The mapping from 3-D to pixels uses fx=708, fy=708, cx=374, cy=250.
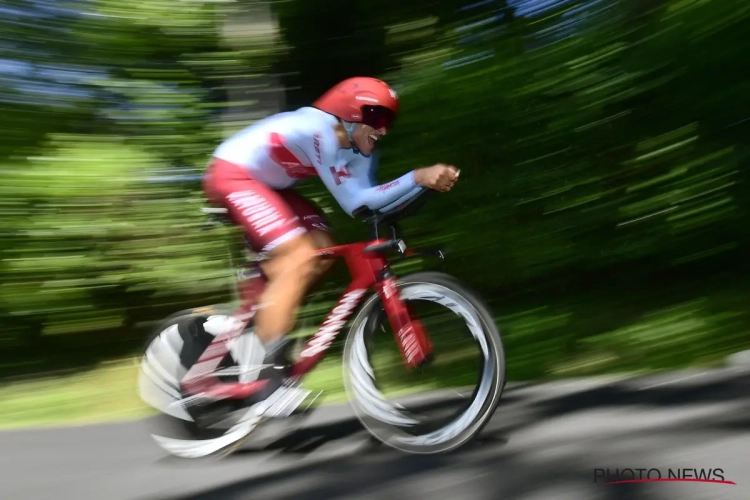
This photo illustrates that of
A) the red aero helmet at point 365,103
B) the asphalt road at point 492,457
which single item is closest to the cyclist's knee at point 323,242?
the red aero helmet at point 365,103

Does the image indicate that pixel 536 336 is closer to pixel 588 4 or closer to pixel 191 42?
pixel 588 4

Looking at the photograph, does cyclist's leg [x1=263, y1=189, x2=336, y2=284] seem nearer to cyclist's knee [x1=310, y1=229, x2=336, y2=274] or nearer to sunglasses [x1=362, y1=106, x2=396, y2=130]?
cyclist's knee [x1=310, y1=229, x2=336, y2=274]

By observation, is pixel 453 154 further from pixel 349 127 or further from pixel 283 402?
pixel 283 402

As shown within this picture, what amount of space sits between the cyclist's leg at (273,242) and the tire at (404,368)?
0.30 metres

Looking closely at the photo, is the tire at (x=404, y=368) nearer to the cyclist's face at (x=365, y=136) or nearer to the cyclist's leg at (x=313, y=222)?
the cyclist's leg at (x=313, y=222)

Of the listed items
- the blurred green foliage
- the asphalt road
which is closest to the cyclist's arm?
the asphalt road

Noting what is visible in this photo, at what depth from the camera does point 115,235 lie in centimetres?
550

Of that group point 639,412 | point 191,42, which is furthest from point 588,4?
point 191,42

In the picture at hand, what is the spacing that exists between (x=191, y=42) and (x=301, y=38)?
889 mm

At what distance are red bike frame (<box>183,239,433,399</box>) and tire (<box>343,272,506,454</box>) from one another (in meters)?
0.06

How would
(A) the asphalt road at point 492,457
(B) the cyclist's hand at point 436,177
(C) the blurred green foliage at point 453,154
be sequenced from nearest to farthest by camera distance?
(A) the asphalt road at point 492,457 < (B) the cyclist's hand at point 436,177 < (C) the blurred green foliage at point 453,154

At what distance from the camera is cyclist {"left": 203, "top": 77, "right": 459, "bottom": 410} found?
3.02 metres

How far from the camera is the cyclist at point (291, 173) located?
302 centimetres

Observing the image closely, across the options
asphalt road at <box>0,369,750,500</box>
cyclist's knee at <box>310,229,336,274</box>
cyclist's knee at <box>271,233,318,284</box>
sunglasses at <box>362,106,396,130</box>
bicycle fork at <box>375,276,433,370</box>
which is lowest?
asphalt road at <box>0,369,750,500</box>
